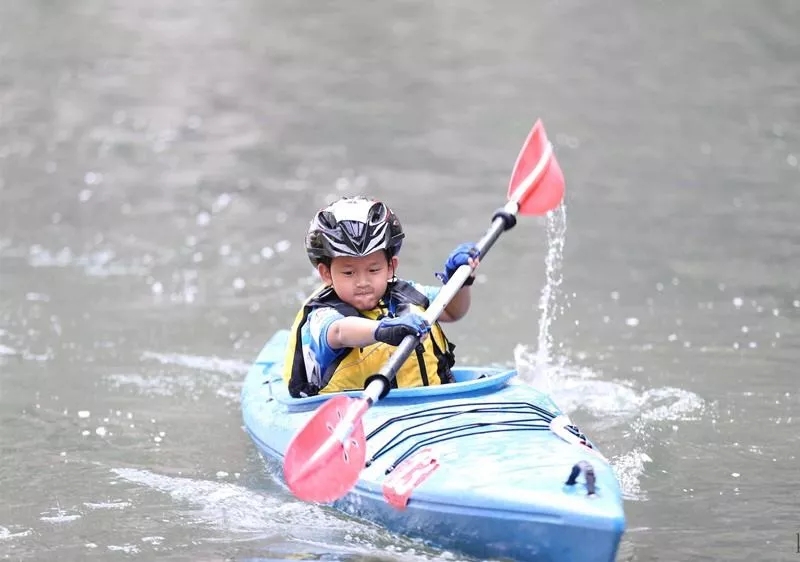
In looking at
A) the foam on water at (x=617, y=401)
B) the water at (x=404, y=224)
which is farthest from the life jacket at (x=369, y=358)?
the foam on water at (x=617, y=401)

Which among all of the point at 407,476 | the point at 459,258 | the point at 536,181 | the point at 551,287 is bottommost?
the point at 407,476

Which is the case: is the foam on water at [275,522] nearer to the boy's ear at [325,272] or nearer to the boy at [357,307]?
the boy at [357,307]

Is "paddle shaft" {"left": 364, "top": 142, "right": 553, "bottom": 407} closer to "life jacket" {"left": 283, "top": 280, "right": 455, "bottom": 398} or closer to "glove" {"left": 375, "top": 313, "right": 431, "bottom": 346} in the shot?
"glove" {"left": 375, "top": 313, "right": 431, "bottom": 346}

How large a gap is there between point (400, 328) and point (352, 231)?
47 cm

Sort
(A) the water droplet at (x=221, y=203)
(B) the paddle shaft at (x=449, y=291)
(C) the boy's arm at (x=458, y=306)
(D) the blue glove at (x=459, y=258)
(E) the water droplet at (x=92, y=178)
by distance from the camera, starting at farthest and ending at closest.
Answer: (E) the water droplet at (x=92, y=178), (A) the water droplet at (x=221, y=203), (C) the boy's arm at (x=458, y=306), (D) the blue glove at (x=459, y=258), (B) the paddle shaft at (x=449, y=291)

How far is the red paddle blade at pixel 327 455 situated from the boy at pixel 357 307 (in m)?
0.39

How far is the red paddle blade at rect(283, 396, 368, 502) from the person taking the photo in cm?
407

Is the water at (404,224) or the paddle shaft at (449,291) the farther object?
the water at (404,224)

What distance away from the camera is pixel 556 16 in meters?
16.5

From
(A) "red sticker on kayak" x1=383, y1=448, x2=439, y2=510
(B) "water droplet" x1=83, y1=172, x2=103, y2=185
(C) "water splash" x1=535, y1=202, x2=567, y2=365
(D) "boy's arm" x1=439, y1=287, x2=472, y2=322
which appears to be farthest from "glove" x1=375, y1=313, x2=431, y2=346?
(B) "water droplet" x1=83, y1=172, x2=103, y2=185

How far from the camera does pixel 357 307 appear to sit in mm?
4855

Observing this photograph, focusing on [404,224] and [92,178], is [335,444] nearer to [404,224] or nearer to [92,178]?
[404,224]

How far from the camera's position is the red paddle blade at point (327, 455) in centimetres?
407

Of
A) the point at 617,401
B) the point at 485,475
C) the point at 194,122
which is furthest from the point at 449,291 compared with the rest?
the point at 194,122
